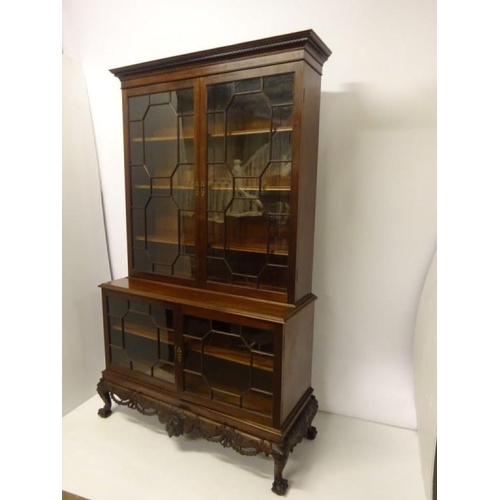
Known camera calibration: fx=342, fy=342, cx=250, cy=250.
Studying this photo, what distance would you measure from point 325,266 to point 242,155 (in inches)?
31.2

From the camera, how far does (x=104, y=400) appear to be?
6.68 feet

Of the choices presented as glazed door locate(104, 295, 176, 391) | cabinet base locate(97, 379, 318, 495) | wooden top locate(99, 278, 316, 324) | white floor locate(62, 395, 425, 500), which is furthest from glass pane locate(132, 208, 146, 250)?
white floor locate(62, 395, 425, 500)

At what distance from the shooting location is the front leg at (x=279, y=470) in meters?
1.49

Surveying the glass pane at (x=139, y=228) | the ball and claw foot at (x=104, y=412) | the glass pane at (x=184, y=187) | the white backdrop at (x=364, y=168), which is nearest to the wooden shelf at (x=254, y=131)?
the glass pane at (x=184, y=187)

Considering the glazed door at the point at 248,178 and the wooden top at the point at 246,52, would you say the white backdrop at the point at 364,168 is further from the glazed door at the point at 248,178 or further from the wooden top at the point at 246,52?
the glazed door at the point at 248,178

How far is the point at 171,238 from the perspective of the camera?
6.27 ft

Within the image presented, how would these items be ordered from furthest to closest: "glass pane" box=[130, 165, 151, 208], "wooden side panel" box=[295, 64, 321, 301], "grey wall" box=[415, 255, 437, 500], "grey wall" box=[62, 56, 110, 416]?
"grey wall" box=[62, 56, 110, 416]
"glass pane" box=[130, 165, 151, 208]
"wooden side panel" box=[295, 64, 321, 301]
"grey wall" box=[415, 255, 437, 500]

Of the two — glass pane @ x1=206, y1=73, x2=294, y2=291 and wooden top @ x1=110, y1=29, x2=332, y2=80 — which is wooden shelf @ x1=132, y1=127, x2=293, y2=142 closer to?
glass pane @ x1=206, y1=73, x2=294, y2=291

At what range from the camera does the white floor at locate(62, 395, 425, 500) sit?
1.52 meters

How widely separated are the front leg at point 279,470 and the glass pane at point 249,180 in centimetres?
71
